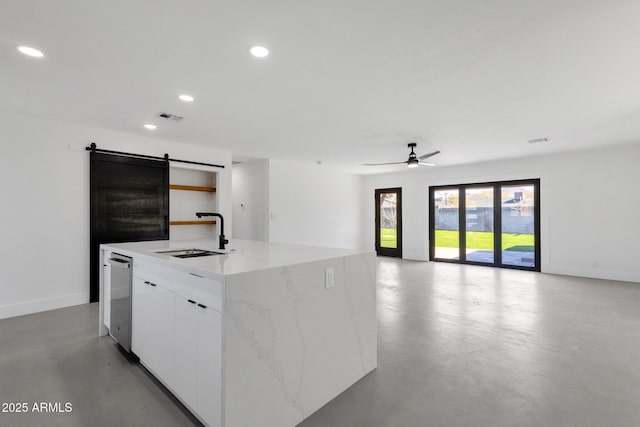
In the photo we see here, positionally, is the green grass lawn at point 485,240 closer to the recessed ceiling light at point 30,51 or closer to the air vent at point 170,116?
the air vent at point 170,116

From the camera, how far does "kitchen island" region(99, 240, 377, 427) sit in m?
1.54

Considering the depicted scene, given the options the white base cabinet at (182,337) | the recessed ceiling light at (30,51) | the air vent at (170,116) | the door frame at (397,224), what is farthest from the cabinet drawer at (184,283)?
the door frame at (397,224)

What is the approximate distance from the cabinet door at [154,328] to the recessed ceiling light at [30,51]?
1.95m

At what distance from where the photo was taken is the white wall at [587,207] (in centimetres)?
564

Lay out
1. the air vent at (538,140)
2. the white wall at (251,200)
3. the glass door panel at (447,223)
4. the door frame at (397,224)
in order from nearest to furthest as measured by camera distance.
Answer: the air vent at (538,140) < the white wall at (251,200) < the glass door panel at (447,223) < the door frame at (397,224)

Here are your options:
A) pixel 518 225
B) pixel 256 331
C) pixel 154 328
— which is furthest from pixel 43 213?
pixel 518 225

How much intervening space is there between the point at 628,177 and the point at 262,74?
270 inches

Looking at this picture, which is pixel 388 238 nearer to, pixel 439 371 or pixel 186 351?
pixel 439 371

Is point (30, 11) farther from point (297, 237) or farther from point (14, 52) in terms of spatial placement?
point (297, 237)

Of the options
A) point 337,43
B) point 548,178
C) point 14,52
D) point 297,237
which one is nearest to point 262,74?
point 337,43

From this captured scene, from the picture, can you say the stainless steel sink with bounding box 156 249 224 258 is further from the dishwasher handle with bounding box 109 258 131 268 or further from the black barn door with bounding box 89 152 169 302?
the black barn door with bounding box 89 152 169 302

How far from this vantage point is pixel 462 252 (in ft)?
25.3

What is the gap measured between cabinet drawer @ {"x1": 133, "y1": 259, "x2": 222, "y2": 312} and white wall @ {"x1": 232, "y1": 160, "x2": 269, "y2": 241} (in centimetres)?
451

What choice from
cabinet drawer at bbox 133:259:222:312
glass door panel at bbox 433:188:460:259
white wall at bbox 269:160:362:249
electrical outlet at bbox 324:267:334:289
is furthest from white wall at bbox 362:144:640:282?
cabinet drawer at bbox 133:259:222:312
